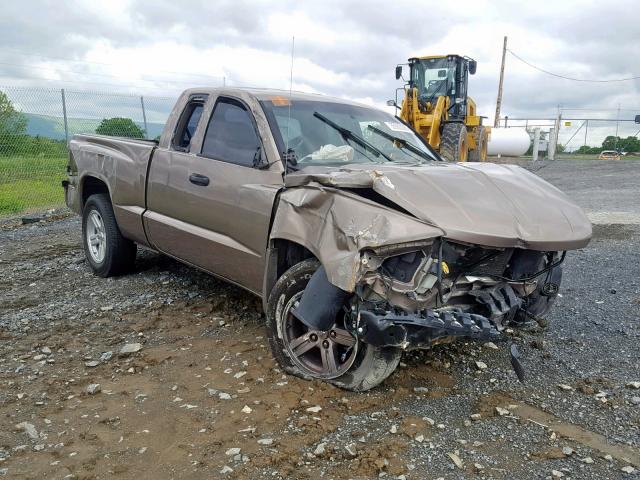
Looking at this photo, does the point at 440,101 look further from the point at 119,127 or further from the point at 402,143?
the point at 402,143

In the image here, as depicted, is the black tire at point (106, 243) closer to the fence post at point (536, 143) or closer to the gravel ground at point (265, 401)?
Result: the gravel ground at point (265, 401)

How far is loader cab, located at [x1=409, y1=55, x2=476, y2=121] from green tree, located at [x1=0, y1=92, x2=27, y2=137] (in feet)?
32.2

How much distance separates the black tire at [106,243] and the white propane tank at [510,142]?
85.3 ft

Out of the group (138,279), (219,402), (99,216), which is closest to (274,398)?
(219,402)

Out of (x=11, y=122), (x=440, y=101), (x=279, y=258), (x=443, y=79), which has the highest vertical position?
(x=443, y=79)

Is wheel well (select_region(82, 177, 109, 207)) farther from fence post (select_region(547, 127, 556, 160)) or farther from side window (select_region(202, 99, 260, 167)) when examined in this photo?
fence post (select_region(547, 127, 556, 160))

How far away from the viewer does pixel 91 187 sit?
245 inches

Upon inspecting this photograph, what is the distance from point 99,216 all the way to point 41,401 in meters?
2.83

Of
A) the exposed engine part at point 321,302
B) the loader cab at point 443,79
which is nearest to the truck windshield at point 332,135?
the exposed engine part at point 321,302

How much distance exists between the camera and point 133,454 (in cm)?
290

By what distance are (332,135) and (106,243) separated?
111 inches

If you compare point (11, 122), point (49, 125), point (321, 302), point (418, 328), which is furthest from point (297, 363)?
point (11, 122)

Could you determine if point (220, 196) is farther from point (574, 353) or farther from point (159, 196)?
point (574, 353)

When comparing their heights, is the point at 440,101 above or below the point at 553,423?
above
